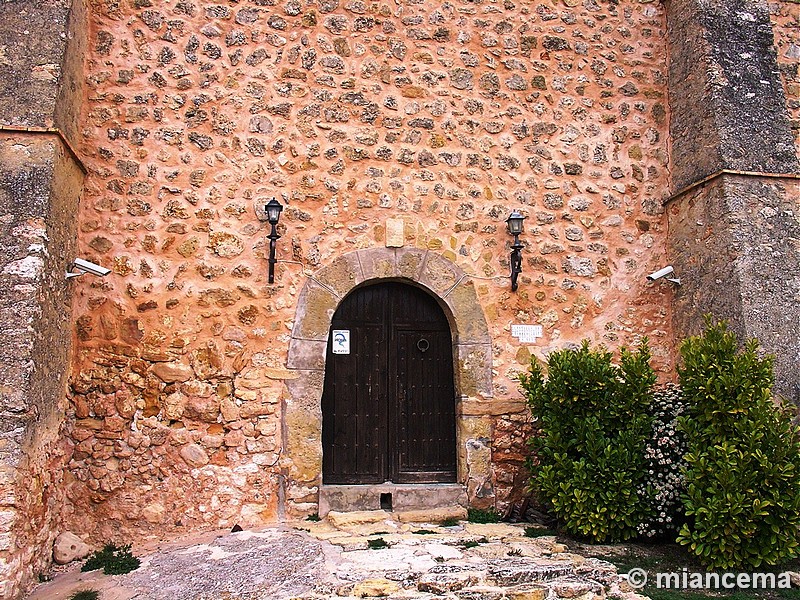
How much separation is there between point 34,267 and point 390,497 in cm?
306

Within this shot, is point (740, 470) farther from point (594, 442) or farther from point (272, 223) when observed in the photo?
point (272, 223)

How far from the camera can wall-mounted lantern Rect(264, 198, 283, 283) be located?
5.25m

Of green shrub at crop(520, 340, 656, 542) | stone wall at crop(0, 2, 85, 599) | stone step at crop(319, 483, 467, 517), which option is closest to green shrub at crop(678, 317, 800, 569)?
green shrub at crop(520, 340, 656, 542)

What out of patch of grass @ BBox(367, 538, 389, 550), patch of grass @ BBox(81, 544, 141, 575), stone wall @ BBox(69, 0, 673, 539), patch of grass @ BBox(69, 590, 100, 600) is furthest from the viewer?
stone wall @ BBox(69, 0, 673, 539)

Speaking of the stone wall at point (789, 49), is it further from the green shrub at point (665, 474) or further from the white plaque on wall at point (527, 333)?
the green shrub at point (665, 474)

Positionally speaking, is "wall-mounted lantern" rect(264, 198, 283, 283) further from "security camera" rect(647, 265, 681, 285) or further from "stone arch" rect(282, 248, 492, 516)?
"security camera" rect(647, 265, 681, 285)

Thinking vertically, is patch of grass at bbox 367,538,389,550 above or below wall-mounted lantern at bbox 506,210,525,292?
below

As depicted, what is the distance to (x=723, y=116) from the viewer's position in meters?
5.64

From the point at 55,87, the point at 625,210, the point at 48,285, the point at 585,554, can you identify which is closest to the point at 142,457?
the point at 48,285

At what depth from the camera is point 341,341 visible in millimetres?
5590

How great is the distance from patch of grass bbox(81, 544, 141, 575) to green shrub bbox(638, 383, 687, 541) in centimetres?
341

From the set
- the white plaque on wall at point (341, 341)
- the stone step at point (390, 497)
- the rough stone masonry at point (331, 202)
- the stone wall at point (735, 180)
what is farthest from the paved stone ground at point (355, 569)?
the stone wall at point (735, 180)

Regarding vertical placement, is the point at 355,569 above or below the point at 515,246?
below

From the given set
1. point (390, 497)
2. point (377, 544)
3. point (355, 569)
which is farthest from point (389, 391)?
point (355, 569)
